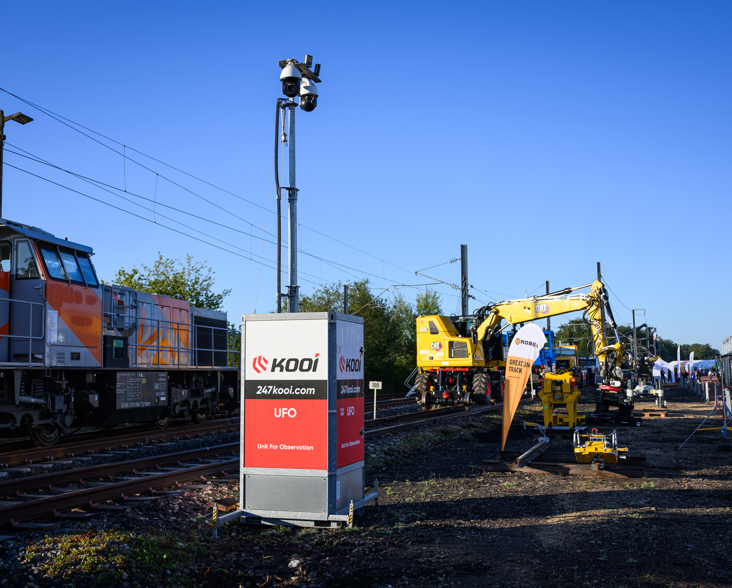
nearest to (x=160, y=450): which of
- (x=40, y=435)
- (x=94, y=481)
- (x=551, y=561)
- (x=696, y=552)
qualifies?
(x=40, y=435)

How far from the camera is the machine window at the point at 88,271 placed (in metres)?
13.9

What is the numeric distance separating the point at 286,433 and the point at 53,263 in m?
8.46

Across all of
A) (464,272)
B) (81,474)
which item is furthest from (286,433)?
(464,272)

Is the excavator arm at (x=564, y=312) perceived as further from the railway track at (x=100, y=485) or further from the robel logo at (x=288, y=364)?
the robel logo at (x=288, y=364)

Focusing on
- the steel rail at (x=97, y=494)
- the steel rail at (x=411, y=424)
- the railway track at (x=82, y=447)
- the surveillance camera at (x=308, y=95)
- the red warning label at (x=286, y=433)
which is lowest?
the steel rail at (x=411, y=424)

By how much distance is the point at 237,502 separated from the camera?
778 cm

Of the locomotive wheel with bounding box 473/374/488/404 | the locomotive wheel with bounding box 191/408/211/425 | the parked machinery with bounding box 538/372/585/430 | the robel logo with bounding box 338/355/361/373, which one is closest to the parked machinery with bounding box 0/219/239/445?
the locomotive wheel with bounding box 191/408/211/425

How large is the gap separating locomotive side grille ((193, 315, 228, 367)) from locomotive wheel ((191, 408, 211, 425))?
146 cm

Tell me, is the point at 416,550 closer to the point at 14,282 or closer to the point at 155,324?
the point at 14,282

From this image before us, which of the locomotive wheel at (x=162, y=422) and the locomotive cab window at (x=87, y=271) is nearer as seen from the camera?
the locomotive cab window at (x=87, y=271)

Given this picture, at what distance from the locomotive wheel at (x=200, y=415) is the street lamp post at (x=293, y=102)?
32.3 ft

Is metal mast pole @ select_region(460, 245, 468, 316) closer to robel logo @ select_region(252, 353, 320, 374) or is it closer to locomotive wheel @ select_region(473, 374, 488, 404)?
locomotive wheel @ select_region(473, 374, 488, 404)

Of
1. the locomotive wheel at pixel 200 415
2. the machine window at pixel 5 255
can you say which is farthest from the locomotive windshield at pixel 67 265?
the locomotive wheel at pixel 200 415

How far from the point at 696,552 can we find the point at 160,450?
33.2 ft
